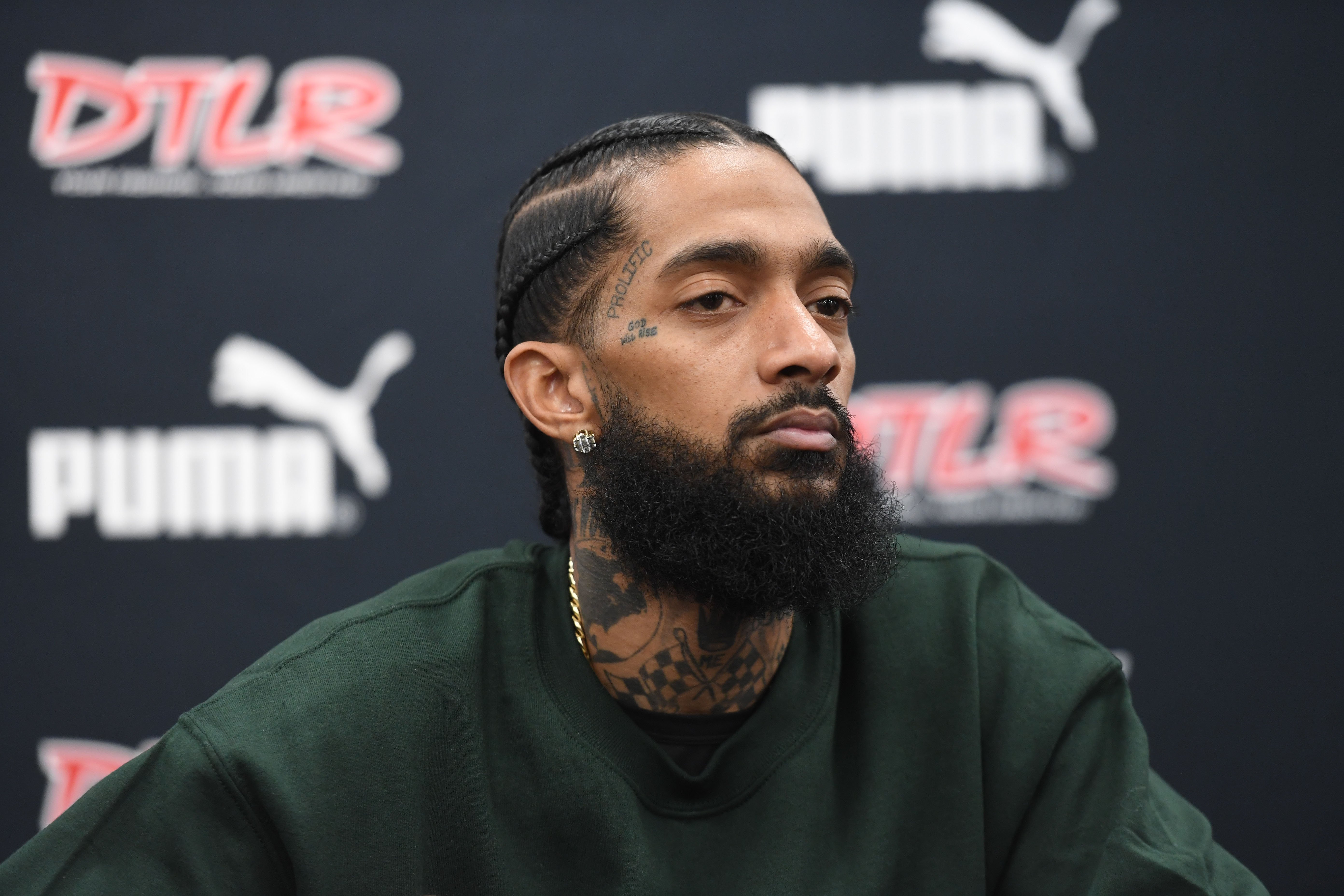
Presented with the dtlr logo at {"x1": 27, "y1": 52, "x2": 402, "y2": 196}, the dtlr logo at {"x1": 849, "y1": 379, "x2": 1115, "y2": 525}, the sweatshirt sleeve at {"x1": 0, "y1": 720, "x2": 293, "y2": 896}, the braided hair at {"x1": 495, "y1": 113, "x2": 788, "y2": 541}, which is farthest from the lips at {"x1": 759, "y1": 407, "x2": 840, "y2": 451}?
the dtlr logo at {"x1": 27, "y1": 52, "x2": 402, "y2": 196}

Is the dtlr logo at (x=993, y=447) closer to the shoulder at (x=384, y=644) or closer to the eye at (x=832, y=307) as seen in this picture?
the eye at (x=832, y=307)

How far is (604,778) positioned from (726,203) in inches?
31.1

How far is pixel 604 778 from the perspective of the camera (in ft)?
4.31

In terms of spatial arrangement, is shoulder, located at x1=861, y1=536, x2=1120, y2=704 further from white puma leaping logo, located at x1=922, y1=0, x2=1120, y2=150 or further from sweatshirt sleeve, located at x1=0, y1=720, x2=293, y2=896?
white puma leaping logo, located at x1=922, y1=0, x2=1120, y2=150

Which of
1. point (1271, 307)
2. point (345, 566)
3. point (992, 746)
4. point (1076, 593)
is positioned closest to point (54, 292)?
point (345, 566)

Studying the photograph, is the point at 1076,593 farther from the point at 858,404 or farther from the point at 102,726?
the point at 102,726

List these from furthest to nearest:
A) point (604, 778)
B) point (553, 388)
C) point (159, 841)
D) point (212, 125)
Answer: point (212, 125), point (553, 388), point (604, 778), point (159, 841)

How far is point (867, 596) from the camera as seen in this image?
56.0 inches

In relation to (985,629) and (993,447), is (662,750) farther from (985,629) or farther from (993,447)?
(993,447)

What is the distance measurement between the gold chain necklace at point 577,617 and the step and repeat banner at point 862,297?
98 centimetres

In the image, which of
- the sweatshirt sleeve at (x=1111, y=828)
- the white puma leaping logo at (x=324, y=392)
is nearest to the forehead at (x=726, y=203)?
the sweatshirt sleeve at (x=1111, y=828)

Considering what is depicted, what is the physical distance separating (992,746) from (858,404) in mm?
1176

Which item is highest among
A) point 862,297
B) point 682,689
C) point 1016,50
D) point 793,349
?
point 1016,50

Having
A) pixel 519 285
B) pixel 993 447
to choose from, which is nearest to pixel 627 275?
pixel 519 285
